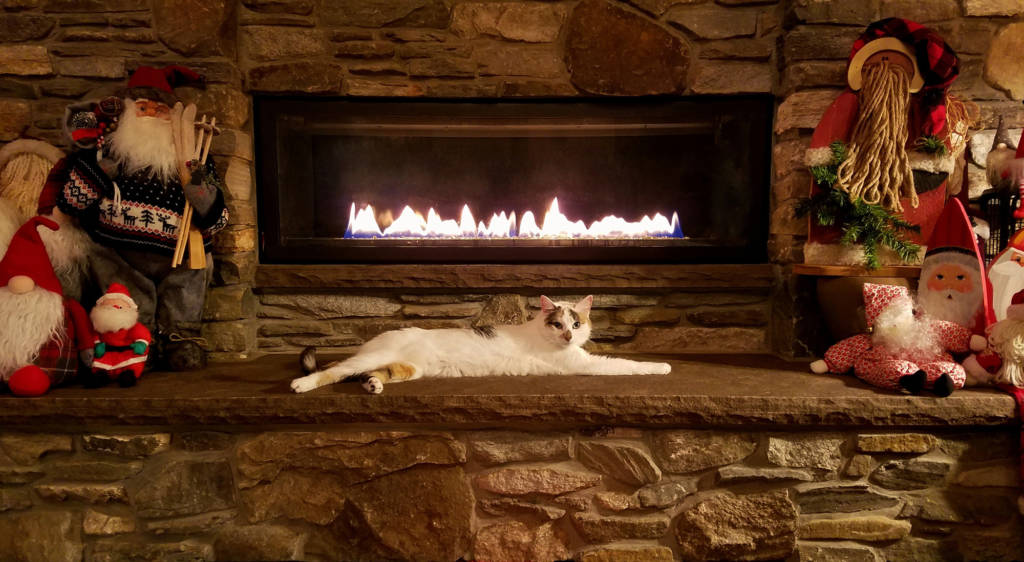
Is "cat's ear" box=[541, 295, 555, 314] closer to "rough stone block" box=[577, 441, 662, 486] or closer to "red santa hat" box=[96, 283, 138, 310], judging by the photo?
"rough stone block" box=[577, 441, 662, 486]

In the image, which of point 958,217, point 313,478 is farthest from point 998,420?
point 313,478

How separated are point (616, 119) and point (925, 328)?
4.68ft

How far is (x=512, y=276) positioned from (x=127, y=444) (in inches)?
59.5

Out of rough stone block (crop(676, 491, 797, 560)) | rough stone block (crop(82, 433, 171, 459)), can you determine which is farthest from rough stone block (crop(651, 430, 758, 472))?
rough stone block (crop(82, 433, 171, 459))

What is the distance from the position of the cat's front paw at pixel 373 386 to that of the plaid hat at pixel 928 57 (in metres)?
2.14

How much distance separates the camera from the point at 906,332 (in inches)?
69.1

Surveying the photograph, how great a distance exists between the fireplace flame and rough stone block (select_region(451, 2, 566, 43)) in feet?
2.42

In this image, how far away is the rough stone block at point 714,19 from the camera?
2.28 meters

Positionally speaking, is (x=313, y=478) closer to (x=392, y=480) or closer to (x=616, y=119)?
(x=392, y=480)

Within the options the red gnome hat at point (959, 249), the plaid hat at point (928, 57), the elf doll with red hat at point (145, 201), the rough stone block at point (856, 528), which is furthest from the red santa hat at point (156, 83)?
the red gnome hat at point (959, 249)

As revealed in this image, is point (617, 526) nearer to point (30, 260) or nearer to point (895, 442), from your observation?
point (895, 442)

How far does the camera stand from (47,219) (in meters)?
1.85

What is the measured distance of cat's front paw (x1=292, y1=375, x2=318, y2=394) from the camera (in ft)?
5.60

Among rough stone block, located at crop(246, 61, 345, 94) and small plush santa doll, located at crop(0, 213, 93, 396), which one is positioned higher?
rough stone block, located at crop(246, 61, 345, 94)
